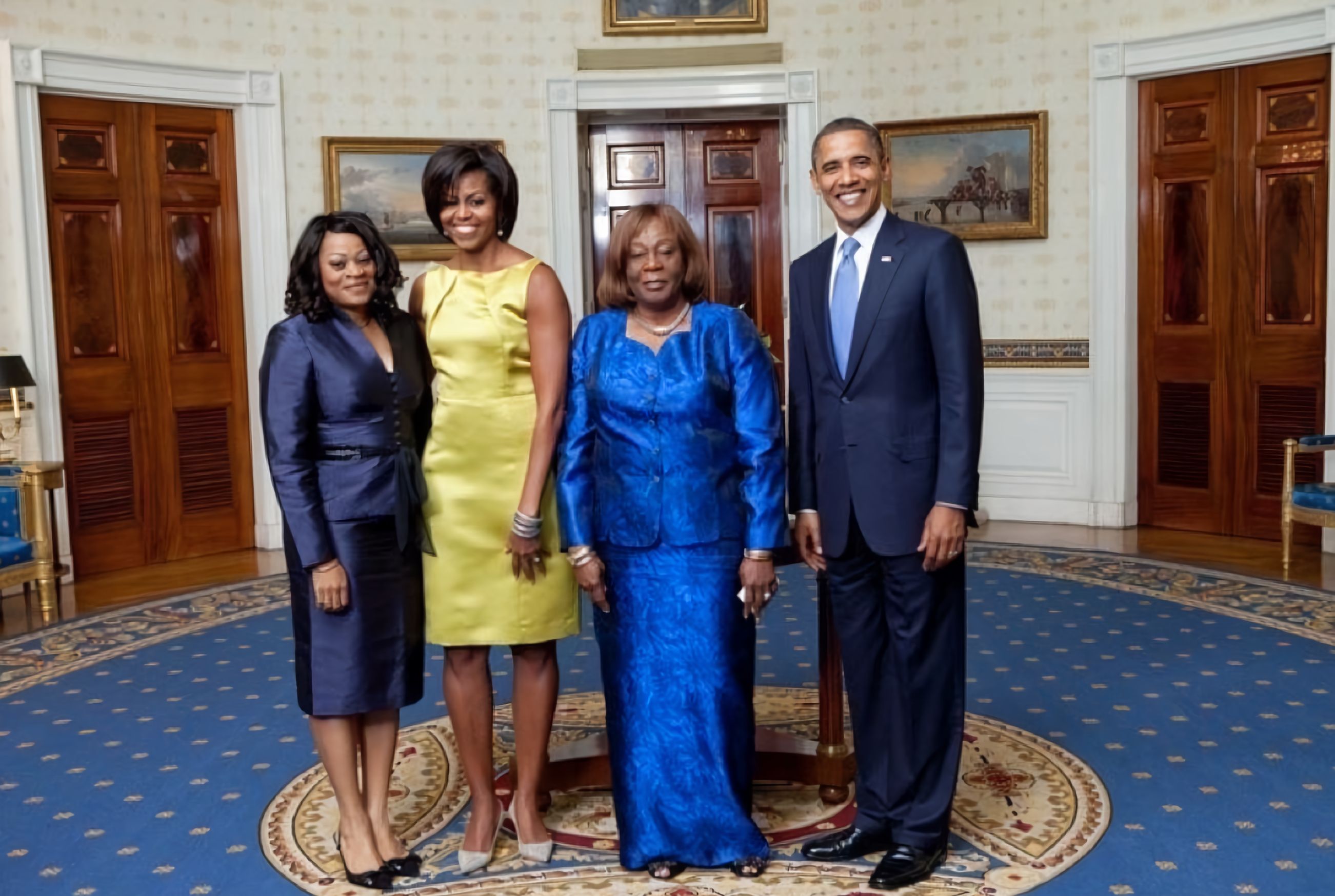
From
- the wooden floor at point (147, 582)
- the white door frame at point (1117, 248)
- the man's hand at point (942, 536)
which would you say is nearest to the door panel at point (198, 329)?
the wooden floor at point (147, 582)

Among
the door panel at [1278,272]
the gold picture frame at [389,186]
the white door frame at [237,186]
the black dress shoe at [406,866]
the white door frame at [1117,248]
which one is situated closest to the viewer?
the black dress shoe at [406,866]

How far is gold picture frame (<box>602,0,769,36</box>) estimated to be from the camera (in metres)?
9.12

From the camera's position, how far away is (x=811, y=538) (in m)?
3.56

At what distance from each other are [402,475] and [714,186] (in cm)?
638

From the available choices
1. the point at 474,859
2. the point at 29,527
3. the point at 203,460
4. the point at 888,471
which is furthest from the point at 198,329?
the point at 888,471

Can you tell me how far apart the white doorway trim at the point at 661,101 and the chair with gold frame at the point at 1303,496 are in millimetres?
3170

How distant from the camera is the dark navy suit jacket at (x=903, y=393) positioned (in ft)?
10.8

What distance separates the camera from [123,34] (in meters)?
7.96

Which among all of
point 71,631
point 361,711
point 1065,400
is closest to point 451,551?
point 361,711

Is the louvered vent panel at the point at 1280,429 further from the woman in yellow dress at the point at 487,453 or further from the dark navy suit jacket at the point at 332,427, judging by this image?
the dark navy suit jacket at the point at 332,427

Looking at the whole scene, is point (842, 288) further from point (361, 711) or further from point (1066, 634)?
point (1066, 634)

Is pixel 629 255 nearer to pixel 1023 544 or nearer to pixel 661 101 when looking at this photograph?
pixel 1023 544

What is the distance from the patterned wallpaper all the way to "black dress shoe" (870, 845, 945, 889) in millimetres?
5821

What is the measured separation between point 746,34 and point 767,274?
5.10 ft
